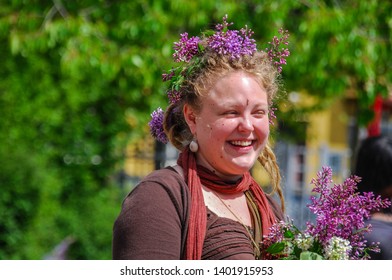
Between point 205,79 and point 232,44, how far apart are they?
127 mm

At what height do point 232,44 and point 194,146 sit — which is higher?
point 232,44

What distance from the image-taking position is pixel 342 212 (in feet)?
7.62

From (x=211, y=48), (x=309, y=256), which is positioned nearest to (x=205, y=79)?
(x=211, y=48)

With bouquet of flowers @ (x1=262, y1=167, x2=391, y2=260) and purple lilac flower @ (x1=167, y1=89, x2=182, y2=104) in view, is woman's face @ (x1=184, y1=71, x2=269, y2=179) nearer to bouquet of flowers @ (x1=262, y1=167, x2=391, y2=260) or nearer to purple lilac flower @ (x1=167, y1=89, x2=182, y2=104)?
purple lilac flower @ (x1=167, y1=89, x2=182, y2=104)

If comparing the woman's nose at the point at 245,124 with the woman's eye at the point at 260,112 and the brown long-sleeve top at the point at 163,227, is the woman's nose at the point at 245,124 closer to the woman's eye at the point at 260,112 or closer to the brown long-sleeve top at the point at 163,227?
the woman's eye at the point at 260,112

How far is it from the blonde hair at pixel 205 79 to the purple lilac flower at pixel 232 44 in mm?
14

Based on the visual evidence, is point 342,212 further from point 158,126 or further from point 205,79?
point 158,126

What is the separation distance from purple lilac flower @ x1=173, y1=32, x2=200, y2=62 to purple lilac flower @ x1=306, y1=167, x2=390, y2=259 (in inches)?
21.9

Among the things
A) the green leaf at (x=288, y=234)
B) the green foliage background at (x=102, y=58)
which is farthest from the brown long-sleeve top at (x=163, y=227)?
the green foliage background at (x=102, y=58)

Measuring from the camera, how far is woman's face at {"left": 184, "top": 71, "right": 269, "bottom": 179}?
2.39 m

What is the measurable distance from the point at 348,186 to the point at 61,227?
621 centimetres

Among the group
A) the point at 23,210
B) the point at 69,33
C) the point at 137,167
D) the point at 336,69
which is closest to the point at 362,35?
the point at 336,69

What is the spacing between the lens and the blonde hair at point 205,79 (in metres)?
2.43

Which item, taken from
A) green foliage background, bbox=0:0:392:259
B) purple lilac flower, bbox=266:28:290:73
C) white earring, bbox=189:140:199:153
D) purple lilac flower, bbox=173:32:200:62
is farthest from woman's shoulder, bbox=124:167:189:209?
green foliage background, bbox=0:0:392:259
